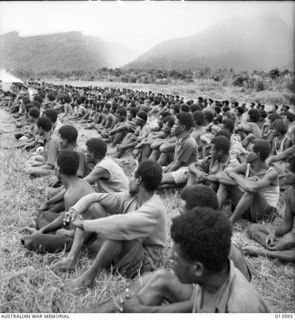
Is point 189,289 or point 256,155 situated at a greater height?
point 256,155

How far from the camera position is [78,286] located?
3.02 metres

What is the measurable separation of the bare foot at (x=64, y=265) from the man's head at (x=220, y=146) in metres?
2.35

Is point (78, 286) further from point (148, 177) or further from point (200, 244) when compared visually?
point (200, 244)

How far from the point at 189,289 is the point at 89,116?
472 inches

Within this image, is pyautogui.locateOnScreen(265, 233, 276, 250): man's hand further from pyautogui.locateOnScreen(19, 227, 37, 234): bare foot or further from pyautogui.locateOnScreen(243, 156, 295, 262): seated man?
pyautogui.locateOnScreen(19, 227, 37, 234): bare foot

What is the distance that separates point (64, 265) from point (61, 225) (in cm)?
58

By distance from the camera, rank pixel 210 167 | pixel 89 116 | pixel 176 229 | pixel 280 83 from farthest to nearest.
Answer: pixel 280 83, pixel 89 116, pixel 210 167, pixel 176 229

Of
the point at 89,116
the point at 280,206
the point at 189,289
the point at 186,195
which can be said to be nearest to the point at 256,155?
the point at 280,206

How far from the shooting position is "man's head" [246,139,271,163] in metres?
4.34

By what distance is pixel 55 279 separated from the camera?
3.17 metres

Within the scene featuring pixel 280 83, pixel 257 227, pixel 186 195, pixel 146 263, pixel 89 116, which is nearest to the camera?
pixel 186 195

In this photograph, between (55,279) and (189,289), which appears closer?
(189,289)

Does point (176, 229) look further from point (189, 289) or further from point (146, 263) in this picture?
point (146, 263)

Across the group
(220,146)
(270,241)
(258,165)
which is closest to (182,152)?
(220,146)
